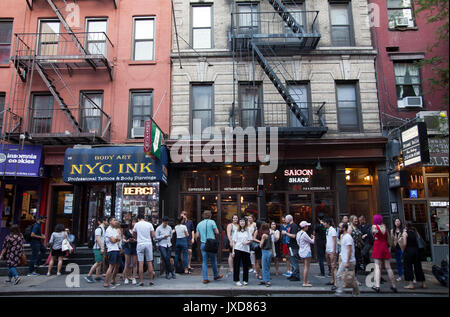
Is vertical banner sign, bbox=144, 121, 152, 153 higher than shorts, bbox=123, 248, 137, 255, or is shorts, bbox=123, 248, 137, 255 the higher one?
vertical banner sign, bbox=144, 121, 152, 153

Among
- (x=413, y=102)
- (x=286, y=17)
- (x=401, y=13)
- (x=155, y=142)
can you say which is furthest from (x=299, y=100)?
(x=155, y=142)

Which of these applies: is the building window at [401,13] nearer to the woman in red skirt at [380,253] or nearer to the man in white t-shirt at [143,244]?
the woman in red skirt at [380,253]

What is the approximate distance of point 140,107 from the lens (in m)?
14.2

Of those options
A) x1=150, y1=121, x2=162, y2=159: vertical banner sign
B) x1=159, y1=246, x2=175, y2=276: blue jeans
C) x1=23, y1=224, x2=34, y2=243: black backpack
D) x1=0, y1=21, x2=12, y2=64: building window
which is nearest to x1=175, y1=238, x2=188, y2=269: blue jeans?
x1=159, y1=246, x2=175, y2=276: blue jeans

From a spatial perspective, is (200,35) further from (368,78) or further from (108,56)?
(368,78)

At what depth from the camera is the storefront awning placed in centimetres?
1246

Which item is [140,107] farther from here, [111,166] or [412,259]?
[412,259]

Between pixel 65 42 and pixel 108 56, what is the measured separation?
198cm

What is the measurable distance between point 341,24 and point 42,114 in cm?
1361

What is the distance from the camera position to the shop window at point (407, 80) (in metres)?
13.8

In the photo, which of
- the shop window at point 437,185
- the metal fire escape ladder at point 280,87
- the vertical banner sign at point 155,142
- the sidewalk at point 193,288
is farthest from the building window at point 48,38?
the shop window at point 437,185

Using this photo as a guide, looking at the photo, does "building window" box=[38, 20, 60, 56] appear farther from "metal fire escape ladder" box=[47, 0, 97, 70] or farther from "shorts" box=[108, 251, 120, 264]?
"shorts" box=[108, 251, 120, 264]

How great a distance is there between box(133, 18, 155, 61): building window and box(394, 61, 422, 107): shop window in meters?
10.6

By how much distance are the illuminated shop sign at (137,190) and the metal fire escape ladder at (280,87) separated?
250 inches
